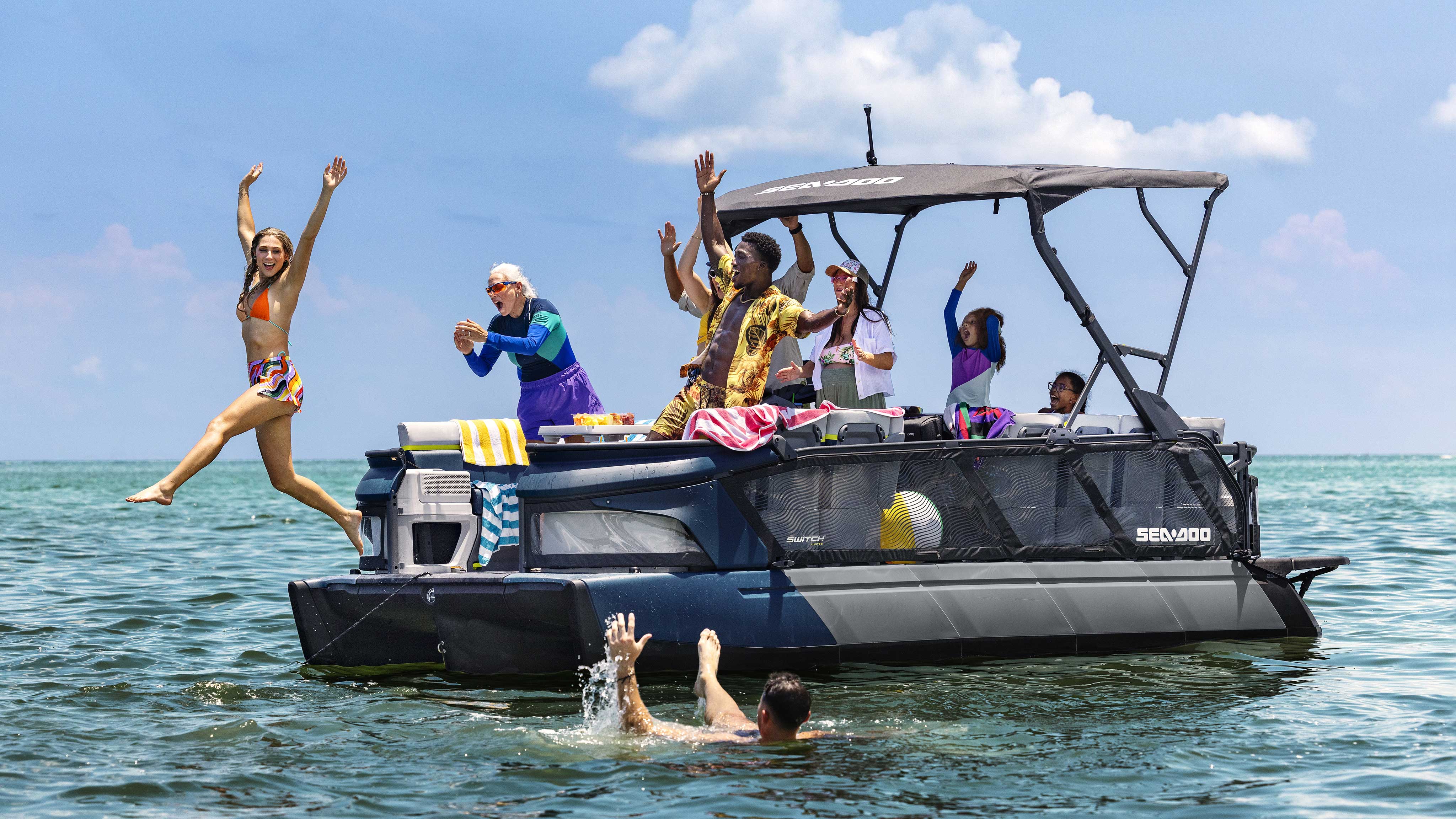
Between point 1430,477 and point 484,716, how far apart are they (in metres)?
75.2

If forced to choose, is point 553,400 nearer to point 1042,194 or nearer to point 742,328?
point 742,328

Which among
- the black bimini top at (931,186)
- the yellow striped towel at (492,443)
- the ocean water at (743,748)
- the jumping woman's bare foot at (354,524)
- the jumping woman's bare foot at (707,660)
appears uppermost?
the black bimini top at (931,186)

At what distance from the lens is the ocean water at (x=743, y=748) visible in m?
5.14

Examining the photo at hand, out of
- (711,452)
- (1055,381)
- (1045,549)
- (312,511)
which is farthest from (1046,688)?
(312,511)

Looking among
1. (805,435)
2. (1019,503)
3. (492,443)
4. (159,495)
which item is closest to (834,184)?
(805,435)

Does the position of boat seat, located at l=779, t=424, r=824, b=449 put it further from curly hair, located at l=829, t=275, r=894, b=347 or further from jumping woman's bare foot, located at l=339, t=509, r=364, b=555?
jumping woman's bare foot, located at l=339, t=509, r=364, b=555

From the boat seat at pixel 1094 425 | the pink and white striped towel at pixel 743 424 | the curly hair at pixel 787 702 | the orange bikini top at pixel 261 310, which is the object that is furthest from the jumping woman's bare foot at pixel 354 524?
the boat seat at pixel 1094 425

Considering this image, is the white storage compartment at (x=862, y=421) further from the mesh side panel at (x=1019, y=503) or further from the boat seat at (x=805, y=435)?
the mesh side panel at (x=1019, y=503)

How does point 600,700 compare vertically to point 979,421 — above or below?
below

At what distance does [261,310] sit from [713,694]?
3.60 metres

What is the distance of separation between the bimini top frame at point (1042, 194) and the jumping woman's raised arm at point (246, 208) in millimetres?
3019

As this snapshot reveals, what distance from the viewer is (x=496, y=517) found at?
7.46m

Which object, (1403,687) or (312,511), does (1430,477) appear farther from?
(1403,687)

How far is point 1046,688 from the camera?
7105 millimetres
